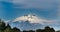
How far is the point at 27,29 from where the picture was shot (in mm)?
1863

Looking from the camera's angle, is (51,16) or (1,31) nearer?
(1,31)

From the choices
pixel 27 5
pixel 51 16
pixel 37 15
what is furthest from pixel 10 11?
pixel 51 16

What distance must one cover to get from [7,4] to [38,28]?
627mm

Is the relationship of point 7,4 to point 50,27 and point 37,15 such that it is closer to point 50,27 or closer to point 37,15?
point 37,15

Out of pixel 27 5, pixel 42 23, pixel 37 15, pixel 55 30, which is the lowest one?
pixel 55 30

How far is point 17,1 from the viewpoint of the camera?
190cm

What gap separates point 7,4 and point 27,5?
0.32 m

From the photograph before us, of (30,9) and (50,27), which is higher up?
(30,9)

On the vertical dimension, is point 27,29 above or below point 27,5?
below

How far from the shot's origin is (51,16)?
1.91 metres

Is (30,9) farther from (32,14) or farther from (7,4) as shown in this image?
(7,4)

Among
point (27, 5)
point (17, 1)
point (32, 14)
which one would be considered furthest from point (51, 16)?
point (17, 1)

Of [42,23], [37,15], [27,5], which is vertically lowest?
[42,23]

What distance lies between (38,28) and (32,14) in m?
0.24
